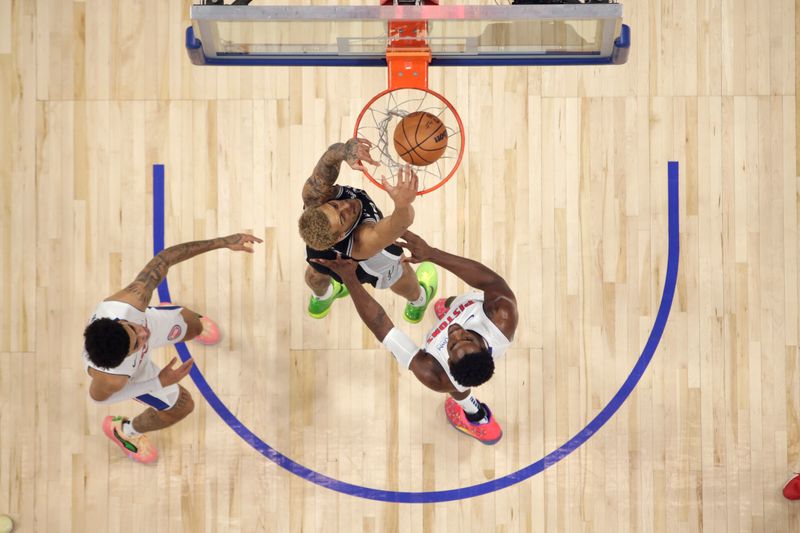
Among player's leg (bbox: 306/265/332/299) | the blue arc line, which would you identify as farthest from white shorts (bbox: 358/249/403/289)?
the blue arc line

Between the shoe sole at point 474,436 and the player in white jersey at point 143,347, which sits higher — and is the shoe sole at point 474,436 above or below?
below

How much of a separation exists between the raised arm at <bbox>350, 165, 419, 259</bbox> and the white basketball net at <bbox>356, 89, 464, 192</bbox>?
831 mm

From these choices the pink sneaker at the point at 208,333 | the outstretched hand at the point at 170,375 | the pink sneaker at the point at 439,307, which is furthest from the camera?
the pink sneaker at the point at 208,333

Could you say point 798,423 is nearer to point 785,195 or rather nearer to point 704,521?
point 704,521

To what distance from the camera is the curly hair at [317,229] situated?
3658 mm

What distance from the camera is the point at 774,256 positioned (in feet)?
17.4

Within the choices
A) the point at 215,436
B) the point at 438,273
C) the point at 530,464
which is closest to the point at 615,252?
the point at 438,273

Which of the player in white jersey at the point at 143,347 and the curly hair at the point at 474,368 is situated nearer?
the curly hair at the point at 474,368

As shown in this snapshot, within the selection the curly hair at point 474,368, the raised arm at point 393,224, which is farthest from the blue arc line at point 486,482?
the raised arm at point 393,224

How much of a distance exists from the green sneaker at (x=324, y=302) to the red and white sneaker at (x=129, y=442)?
4.95ft

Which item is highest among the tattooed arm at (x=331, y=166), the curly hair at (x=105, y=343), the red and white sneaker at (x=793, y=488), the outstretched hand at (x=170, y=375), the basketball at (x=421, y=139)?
the basketball at (x=421, y=139)

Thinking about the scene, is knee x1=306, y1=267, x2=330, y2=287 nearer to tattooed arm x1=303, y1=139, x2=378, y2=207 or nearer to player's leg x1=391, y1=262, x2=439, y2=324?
player's leg x1=391, y1=262, x2=439, y2=324

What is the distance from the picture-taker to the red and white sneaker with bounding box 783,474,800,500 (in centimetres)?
509

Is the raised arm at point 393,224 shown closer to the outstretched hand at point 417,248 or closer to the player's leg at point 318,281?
the outstretched hand at point 417,248
